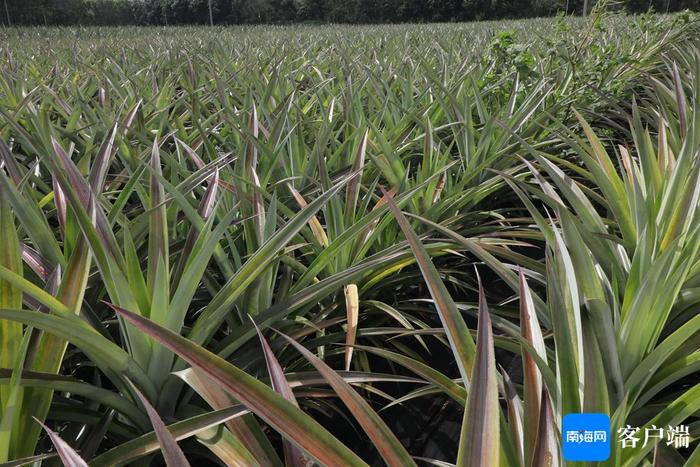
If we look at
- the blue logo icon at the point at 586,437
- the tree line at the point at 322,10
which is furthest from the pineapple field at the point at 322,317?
the tree line at the point at 322,10

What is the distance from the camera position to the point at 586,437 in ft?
1.91

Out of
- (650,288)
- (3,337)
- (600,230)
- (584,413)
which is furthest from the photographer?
(600,230)

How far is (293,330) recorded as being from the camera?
1.01m

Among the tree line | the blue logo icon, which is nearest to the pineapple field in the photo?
the blue logo icon

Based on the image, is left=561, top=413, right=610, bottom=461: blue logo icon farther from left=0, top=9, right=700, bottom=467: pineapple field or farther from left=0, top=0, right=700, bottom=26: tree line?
left=0, top=0, right=700, bottom=26: tree line

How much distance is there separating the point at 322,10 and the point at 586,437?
3457 centimetres

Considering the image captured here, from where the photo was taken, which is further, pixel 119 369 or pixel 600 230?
pixel 600 230

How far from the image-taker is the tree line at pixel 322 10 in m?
24.8

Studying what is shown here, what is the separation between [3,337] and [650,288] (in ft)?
3.21

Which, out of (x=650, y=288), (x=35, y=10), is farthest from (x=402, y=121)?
(x=35, y=10)

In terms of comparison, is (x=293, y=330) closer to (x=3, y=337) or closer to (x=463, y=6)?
(x=3, y=337)

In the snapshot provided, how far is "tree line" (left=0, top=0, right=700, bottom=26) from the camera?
24.8 m

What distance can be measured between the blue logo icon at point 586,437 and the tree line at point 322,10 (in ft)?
85.6

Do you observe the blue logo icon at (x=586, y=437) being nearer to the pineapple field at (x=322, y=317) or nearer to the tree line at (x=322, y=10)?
the pineapple field at (x=322, y=317)
